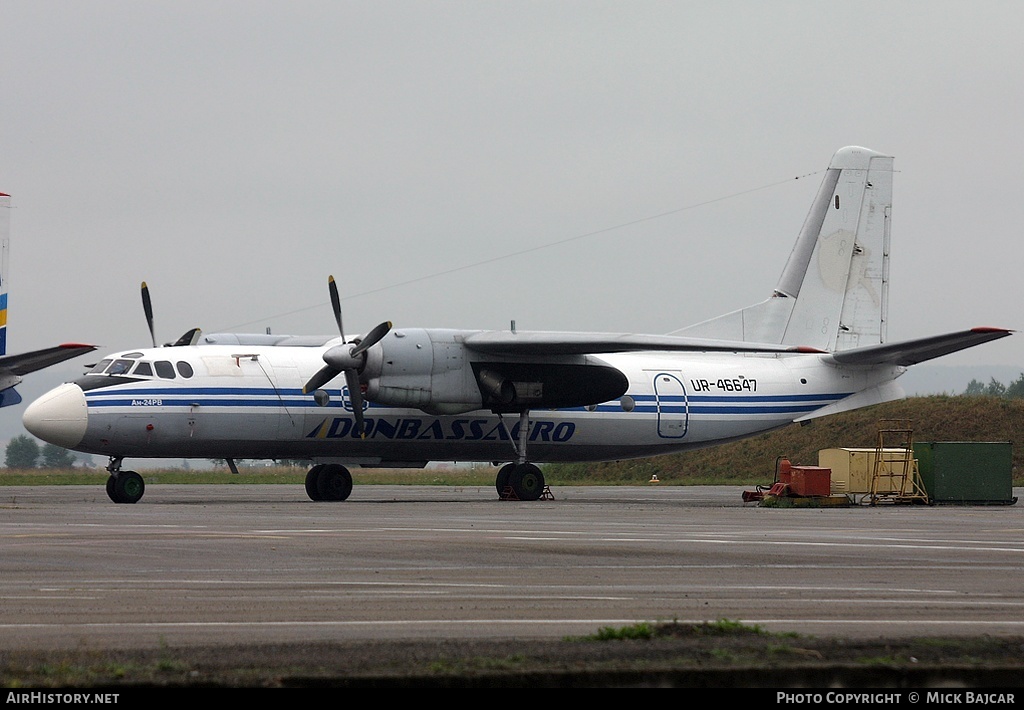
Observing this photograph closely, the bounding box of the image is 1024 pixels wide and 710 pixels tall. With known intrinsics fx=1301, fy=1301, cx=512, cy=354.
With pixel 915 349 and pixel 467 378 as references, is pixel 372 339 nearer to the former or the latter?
pixel 467 378

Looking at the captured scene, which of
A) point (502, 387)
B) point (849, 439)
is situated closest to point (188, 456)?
point (502, 387)

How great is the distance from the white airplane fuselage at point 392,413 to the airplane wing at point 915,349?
921 mm

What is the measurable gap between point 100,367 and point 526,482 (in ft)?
34.5

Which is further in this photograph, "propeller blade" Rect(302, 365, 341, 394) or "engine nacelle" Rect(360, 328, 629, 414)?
"propeller blade" Rect(302, 365, 341, 394)

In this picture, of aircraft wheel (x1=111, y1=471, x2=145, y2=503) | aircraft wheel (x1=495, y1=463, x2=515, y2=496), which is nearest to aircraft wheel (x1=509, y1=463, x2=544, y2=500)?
aircraft wheel (x1=495, y1=463, x2=515, y2=496)

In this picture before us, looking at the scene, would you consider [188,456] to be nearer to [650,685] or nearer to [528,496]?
[528,496]

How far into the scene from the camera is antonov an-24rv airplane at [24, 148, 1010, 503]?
1155 inches

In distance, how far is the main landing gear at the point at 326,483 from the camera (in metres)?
32.3

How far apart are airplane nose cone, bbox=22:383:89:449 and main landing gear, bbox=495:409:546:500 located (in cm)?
1007

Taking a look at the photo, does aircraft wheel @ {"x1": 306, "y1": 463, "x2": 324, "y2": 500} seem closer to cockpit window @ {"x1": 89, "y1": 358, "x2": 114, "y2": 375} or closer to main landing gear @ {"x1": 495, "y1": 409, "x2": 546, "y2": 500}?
main landing gear @ {"x1": 495, "y1": 409, "x2": 546, "y2": 500}

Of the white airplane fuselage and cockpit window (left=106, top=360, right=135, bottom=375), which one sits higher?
cockpit window (left=106, top=360, right=135, bottom=375)

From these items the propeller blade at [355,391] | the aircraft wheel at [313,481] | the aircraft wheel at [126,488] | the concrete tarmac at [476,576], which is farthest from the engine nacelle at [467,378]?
the concrete tarmac at [476,576]

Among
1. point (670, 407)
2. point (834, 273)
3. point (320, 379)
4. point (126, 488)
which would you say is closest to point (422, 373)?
point (320, 379)

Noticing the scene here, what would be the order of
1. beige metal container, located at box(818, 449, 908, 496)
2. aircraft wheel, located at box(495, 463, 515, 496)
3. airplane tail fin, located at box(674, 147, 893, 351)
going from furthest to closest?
airplane tail fin, located at box(674, 147, 893, 351)
beige metal container, located at box(818, 449, 908, 496)
aircraft wheel, located at box(495, 463, 515, 496)
